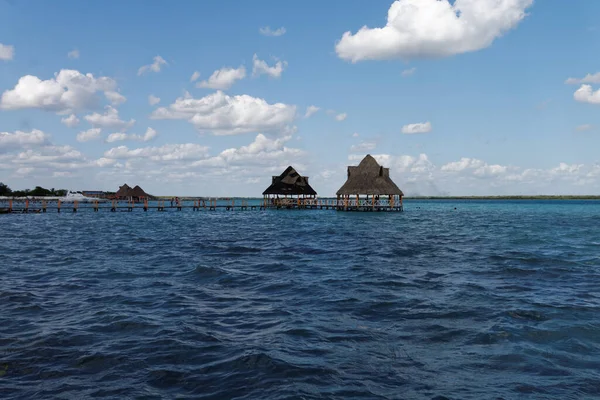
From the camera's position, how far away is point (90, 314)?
31.8 feet

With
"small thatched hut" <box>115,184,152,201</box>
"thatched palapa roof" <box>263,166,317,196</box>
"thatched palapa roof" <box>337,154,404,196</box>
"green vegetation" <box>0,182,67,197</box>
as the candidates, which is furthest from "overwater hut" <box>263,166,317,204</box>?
"green vegetation" <box>0,182,67,197</box>

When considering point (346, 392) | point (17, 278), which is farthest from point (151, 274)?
point (346, 392)

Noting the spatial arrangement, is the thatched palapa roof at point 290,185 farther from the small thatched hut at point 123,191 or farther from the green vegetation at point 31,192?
the green vegetation at point 31,192

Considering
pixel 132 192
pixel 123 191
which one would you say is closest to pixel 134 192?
pixel 132 192

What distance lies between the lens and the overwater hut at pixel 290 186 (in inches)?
3324

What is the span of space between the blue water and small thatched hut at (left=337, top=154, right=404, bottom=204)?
50091 millimetres

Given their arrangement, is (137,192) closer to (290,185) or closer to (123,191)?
(123,191)

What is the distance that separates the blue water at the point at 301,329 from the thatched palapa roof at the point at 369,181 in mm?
50204

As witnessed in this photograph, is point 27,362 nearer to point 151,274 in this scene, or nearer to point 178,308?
point 178,308

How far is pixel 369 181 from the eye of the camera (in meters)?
Result: 68.5

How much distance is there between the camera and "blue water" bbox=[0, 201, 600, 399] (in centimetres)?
602

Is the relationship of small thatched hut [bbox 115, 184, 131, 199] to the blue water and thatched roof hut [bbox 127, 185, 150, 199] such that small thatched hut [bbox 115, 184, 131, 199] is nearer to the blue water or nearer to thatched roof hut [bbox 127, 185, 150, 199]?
thatched roof hut [bbox 127, 185, 150, 199]

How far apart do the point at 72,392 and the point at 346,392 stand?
348cm

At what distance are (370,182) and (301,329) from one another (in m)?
61.0
